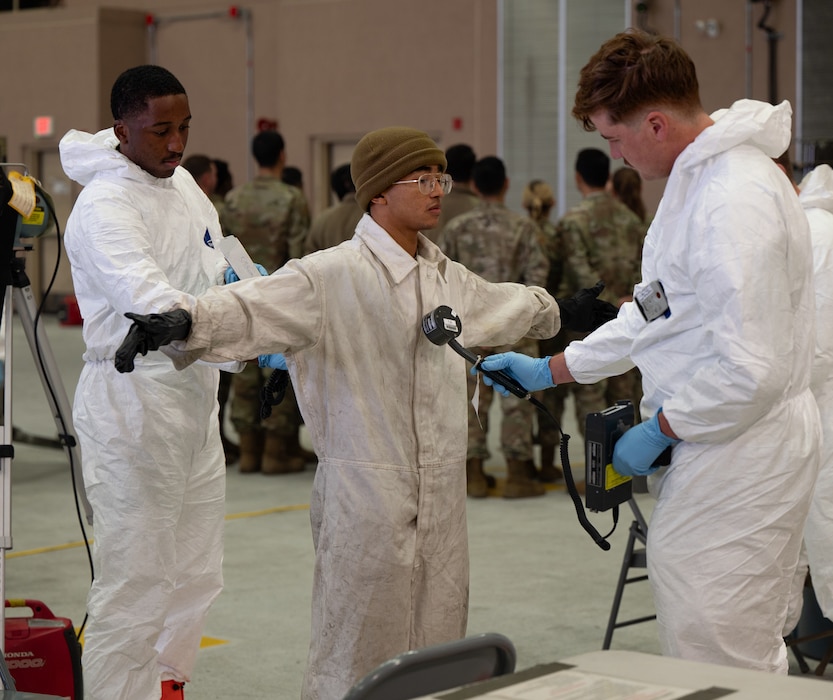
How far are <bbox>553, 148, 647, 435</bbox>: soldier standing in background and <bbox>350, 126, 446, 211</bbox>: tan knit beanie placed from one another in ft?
14.0

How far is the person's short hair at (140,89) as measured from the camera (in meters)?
3.03

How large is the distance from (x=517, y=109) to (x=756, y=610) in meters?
12.3

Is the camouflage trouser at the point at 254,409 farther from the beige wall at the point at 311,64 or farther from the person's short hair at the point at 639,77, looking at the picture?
the beige wall at the point at 311,64

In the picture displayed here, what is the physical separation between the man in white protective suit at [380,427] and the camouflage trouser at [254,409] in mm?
4755

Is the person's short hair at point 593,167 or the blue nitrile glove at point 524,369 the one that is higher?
the person's short hair at point 593,167

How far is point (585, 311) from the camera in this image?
9.84ft

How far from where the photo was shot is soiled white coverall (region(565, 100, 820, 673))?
7.19 ft

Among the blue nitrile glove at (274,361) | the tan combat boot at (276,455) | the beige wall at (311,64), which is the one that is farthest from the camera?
the beige wall at (311,64)

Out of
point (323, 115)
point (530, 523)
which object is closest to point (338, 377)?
point (530, 523)

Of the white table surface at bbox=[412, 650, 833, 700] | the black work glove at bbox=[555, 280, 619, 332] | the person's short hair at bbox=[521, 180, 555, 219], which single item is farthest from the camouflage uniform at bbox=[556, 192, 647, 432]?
the white table surface at bbox=[412, 650, 833, 700]

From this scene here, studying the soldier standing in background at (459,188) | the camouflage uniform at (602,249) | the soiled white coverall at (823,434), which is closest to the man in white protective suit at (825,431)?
the soiled white coverall at (823,434)

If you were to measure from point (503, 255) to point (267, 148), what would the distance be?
64.4 inches

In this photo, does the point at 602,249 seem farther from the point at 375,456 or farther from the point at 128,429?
the point at 375,456

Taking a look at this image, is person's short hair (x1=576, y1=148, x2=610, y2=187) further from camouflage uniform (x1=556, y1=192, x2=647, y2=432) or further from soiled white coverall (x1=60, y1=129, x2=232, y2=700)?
soiled white coverall (x1=60, y1=129, x2=232, y2=700)
